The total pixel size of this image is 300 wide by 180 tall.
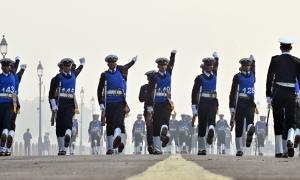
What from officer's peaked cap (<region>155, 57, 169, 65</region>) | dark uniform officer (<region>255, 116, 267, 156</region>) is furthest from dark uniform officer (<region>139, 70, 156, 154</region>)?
dark uniform officer (<region>255, 116, 267, 156</region>)

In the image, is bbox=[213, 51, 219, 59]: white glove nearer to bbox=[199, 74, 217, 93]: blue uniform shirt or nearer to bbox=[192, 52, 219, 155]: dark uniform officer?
bbox=[192, 52, 219, 155]: dark uniform officer

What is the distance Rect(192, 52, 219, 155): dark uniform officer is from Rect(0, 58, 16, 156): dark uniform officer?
14.3 ft

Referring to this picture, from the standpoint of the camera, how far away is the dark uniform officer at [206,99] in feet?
89.5

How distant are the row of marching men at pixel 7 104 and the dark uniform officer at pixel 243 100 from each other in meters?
5.20

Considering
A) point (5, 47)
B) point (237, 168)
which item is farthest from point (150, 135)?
point (5, 47)

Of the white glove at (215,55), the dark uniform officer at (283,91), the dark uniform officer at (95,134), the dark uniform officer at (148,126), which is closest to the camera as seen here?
the dark uniform officer at (283,91)

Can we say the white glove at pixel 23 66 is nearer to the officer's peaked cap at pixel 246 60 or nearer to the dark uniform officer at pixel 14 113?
the dark uniform officer at pixel 14 113

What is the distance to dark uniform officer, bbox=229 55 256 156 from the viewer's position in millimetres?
26391

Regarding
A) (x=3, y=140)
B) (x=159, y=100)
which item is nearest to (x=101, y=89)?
(x=159, y=100)

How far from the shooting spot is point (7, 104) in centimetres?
2697

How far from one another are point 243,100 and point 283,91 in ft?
18.5

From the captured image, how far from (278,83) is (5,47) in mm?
29787

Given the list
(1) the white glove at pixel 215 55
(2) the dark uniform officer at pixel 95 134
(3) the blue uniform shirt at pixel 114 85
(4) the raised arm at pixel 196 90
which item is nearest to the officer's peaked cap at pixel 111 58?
(3) the blue uniform shirt at pixel 114 85

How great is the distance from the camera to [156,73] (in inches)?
1086
